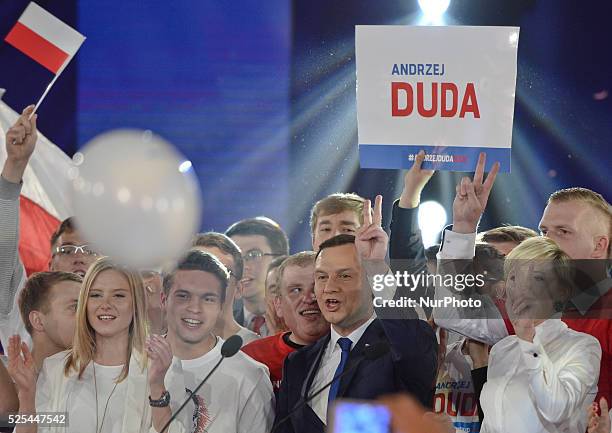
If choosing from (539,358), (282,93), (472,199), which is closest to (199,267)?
(282,93)

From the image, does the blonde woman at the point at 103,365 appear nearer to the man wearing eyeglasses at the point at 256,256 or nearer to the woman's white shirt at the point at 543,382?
the man wearing eyeglasses at the point at 256,256

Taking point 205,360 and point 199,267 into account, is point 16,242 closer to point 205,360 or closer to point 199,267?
point 199,267

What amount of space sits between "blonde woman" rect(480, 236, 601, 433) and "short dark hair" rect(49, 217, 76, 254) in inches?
53.9

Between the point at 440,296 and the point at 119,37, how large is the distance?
52.2 inches

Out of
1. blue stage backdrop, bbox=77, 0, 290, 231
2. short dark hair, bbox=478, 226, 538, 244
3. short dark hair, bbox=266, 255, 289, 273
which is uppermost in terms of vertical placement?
blue stage backdrop, bbox=77, 0, 290, 231

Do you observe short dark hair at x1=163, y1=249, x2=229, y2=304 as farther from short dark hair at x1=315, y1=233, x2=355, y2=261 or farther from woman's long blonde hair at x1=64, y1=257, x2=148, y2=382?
short dark hair at x1=315, y1=233, x2=355, y2=261

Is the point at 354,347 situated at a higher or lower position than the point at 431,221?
lower

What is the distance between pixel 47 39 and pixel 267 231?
0.95 metres

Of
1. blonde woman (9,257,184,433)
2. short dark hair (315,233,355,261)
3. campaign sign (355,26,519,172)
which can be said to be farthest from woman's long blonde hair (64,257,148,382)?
campaign sign (355,26,519,172)

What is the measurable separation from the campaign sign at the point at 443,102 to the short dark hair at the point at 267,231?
1.12 feet

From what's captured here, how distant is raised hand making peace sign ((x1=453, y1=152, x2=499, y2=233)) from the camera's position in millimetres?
3053

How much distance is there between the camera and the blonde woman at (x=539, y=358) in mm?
2965

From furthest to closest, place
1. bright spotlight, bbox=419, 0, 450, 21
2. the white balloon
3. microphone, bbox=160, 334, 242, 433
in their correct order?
bright spotlight, bbox=419, 0, 450, 21, microphone, bbox=160, 334, 242, 433, the white balloon

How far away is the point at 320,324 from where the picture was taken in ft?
10.2
